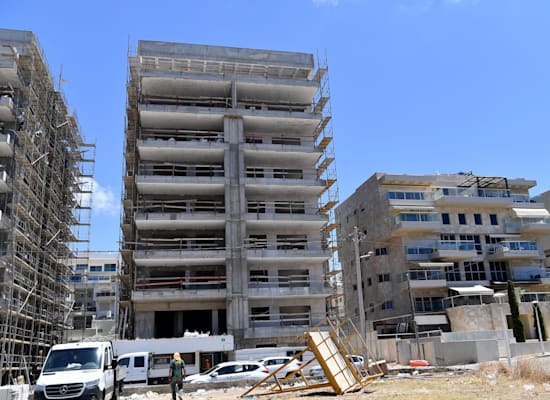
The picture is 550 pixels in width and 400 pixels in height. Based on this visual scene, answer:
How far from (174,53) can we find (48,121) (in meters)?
11.8

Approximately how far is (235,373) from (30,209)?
20668 millimetres

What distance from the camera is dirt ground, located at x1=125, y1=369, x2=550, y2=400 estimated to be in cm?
1625

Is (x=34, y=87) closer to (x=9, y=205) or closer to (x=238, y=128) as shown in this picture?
(x=9, y=205)

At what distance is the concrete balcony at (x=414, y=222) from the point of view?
4756cm

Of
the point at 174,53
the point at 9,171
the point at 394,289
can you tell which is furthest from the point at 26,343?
the point at 394,289

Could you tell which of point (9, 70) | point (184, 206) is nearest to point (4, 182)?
point (9, 70)

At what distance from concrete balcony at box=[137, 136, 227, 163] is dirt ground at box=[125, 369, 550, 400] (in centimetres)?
2265

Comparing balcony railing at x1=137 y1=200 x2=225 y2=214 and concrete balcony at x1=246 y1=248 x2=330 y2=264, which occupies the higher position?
balcony railing at x1=137 y1=200 x2=225 y2=214

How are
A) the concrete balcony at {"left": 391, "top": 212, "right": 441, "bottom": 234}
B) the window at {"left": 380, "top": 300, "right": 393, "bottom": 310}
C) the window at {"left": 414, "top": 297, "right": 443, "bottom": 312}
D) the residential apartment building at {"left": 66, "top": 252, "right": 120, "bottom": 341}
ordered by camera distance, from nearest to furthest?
the window at {"left": 414, "top": 297, "right": 443, "bottom": 312}, the concrete balcony at {"left": 391, "top": 212, "right": 441, "bottom": 234}, the window at {"left": 380, "top": 300, "right": 393, "bottom": 310}, the residential apartment building at {"left": 66, "top": 252, "right": 120, "bottom": 341}

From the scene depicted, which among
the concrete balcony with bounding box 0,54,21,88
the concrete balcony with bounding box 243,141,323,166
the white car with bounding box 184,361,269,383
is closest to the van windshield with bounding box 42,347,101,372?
the white car with bounding box 184,361,269,383

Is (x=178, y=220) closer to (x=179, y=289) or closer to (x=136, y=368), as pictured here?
(x=179, y=289)

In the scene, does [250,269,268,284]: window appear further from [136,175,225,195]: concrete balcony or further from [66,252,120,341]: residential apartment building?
[66,252,120,341]: residential apartment building

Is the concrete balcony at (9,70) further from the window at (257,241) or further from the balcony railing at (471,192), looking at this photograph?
the balcony railing at (471,192)

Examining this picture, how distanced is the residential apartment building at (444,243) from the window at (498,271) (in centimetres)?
10
